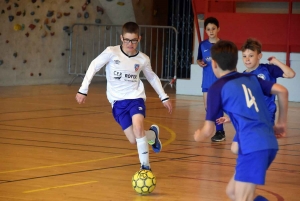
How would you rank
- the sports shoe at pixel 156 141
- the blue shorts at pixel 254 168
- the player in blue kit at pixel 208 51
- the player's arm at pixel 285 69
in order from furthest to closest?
the player in blue kit at pixel 208 51, the sports shoe at pixel 156 141, the player's arm at pixel 285 69, the blue shorts at pixel 254 168

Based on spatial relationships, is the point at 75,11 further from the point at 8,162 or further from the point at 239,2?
the point at 8,162

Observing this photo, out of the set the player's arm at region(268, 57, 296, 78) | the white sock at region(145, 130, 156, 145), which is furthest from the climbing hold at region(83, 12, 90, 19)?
the player's arm at region(268, 57, 296, 78)

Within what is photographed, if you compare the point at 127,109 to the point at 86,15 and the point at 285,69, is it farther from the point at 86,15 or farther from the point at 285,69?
the point at 86,15

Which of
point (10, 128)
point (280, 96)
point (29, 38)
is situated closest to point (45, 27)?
point (29, 38)

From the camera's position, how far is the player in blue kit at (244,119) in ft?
13.3

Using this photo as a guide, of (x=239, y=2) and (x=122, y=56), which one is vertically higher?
(x=239, y=2)

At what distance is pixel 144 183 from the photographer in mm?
5418

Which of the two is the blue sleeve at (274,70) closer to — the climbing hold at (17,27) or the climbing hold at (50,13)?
the climbing hold at (17,27)

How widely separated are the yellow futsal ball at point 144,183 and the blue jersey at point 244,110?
4.71 ft

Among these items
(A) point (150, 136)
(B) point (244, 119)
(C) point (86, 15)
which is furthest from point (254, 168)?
(C) point (86, 15)

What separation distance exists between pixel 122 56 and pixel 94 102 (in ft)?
20.4

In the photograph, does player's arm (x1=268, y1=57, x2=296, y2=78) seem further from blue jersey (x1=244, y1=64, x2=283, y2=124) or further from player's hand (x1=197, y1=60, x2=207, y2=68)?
player's hand (x1=197, y1=60, x2=207, y2=68)

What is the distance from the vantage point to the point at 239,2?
1539cm

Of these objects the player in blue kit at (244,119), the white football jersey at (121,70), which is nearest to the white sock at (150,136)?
the white football jersey at (121,70)
